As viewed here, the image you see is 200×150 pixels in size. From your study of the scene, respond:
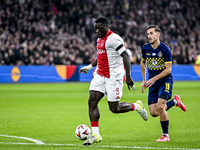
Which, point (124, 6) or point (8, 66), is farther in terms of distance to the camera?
point (124, 6)

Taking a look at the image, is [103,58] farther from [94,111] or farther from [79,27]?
[79,27]

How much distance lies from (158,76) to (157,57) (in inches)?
16.1

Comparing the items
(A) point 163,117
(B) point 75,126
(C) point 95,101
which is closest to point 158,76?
(A) point 163,117

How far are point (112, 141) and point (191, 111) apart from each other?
5034 mm

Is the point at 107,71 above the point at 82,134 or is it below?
above

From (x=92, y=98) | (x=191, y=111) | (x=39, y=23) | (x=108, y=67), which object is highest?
(x=39, y=23)

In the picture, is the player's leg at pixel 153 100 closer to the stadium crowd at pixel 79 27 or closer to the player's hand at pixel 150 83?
the player's hand at pixel 150 83

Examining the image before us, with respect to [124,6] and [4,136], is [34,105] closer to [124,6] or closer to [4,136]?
[4,136]

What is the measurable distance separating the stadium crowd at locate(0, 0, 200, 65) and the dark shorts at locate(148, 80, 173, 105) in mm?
18082

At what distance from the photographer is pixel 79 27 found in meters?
28.9

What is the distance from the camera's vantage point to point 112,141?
625 cm

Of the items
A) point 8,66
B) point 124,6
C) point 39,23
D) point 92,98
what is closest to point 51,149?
point 92,98

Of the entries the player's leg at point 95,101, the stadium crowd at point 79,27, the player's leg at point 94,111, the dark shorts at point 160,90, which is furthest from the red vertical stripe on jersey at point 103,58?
the stadium crowd at point 79,27

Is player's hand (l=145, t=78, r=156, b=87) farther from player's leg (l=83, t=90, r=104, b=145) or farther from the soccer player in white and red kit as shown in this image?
player's leg (l=83, t=90, r=104, b=145)
